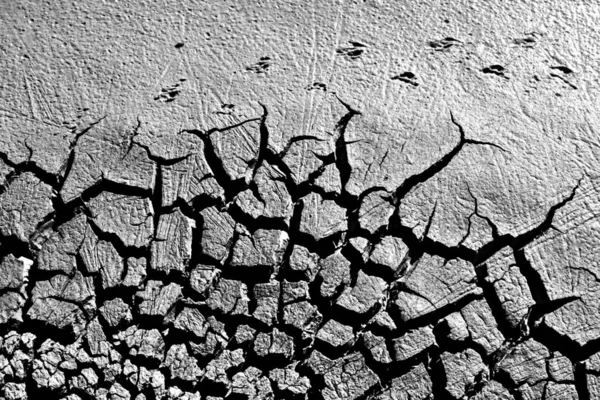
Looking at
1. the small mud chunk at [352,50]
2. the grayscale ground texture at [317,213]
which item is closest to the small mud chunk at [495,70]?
the grayscale ground texture at [317,213]

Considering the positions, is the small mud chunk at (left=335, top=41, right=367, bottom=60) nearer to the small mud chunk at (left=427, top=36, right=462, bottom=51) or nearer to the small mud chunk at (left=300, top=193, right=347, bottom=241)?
the small mud chunk at (left=427, top=36, right=462, bottom=51)

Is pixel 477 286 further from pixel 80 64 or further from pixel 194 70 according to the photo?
pixel 80 64

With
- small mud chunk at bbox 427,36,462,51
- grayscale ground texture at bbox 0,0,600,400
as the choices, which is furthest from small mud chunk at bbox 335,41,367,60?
small mud chunk at bbox 427,36,462,51

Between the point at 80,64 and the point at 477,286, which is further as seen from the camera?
the point at 80,64

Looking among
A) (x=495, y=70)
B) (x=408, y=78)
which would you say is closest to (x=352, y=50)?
(x=408, y=78)

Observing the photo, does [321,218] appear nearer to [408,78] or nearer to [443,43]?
[408,78]

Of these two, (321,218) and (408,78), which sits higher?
(408,78)

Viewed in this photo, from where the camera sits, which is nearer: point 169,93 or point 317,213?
point 317,213

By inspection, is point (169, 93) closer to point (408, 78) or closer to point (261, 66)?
point (261, 66)

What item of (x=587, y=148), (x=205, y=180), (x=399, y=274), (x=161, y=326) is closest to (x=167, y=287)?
(x=161, y=326)
